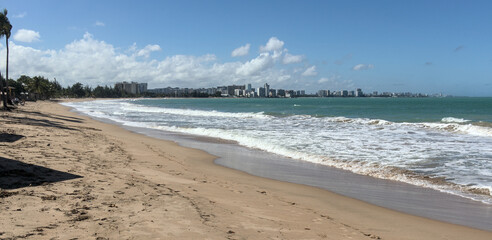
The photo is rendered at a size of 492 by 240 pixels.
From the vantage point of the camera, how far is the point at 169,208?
5.24m

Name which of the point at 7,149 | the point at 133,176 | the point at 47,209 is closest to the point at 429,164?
the point at 133,176

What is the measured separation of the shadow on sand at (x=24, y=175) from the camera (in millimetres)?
5836

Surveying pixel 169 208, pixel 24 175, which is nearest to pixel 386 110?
pixel 169 208

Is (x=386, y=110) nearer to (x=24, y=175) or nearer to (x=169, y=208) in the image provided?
(x=169, y=208)

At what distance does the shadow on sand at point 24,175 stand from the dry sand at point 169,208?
2cm

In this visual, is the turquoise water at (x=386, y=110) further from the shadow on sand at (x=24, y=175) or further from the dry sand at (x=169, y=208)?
the shadow on sand at (x=24, y=175)

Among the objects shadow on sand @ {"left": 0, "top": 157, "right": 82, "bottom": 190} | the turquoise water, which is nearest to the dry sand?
shadow on sand @ {"left": 0, "top": 157, "right": 82, "bottom": 190}

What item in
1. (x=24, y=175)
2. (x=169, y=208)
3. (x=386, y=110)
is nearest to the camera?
(x=169, y=208)

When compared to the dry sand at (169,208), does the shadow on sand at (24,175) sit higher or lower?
higher

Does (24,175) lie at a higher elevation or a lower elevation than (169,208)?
higher

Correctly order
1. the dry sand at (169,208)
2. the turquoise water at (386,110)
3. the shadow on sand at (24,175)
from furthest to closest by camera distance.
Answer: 1. the turquoise water at (386,110)
2. the shadow on sand at (24,175)
3. the dry sand at (169,208)

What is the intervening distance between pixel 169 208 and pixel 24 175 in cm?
315

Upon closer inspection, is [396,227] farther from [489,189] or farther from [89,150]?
[89,150]

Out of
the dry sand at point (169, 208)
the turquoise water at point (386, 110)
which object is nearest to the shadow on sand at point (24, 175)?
the dry sand at point (169, 208)
